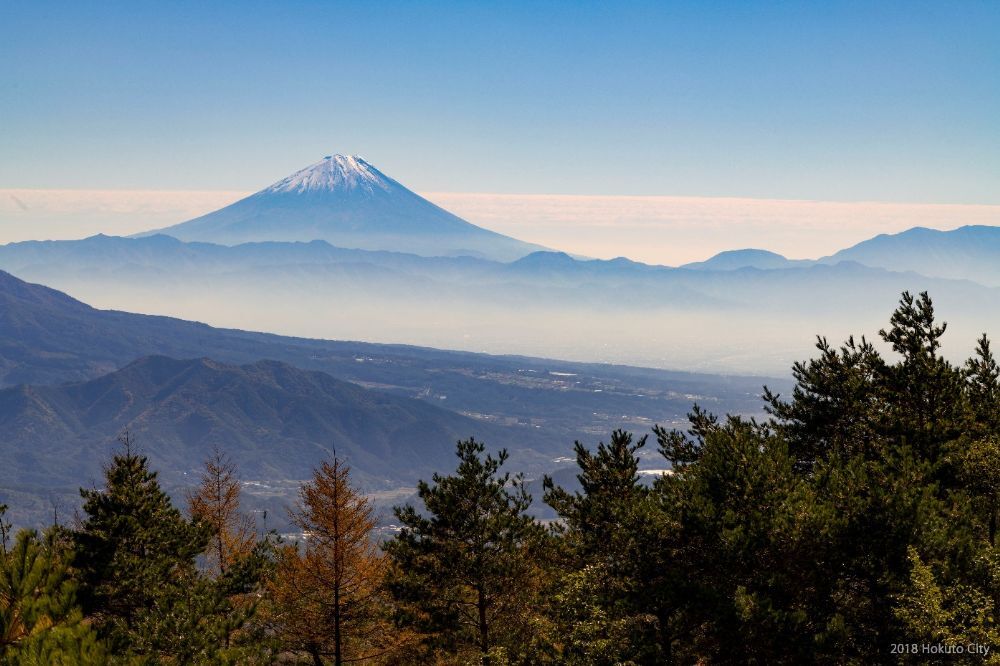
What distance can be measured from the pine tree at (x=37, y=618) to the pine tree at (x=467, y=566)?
13549mm

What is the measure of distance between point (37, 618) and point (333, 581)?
14.2m

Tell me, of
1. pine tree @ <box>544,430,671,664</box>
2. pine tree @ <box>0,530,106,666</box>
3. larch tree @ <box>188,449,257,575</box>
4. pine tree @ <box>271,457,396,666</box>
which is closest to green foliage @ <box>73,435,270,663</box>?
pine tree @ <box>271,457,396,666</box>

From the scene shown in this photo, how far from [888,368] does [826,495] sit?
9.27 metres

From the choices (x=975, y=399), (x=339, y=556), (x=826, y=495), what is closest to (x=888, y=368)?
(x=975, y=399)

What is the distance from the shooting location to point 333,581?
2811 cm

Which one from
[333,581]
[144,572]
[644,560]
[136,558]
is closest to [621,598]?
[644,560]

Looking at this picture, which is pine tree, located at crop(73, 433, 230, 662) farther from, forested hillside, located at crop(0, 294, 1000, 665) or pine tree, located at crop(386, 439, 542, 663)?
pine tree, located at crop(386, 439, 542, 663)

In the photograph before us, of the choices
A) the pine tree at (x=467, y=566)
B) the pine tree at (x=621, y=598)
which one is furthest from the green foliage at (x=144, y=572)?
the pine tree at (x=621, y=598)

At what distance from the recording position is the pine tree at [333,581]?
28062 mm

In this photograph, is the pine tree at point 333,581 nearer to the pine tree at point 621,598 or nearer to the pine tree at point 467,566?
the pine tree at point 467,566

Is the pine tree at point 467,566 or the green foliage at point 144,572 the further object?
the pine tree at point 467,566

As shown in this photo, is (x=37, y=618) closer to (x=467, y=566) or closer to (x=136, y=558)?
(x=136, y=558)

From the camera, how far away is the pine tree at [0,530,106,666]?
1306cm

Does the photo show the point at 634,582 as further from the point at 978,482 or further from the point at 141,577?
the point at 141,577
